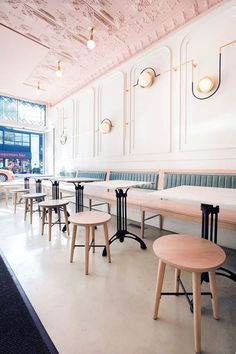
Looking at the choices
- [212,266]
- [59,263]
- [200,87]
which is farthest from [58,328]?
[200,87]

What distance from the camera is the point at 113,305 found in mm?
1447

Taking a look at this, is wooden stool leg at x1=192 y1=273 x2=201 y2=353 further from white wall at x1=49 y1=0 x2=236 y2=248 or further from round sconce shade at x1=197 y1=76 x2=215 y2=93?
round sconce shade at x1=197 y1=76 x2=215 y2=93

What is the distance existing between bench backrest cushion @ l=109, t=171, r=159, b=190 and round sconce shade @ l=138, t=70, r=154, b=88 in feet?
5.54

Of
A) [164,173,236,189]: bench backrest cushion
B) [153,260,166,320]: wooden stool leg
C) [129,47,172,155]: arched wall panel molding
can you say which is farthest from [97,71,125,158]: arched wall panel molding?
[153,260,166,320]: wooden stool leg

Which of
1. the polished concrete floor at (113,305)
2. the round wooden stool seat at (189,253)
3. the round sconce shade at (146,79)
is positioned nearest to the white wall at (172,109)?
the round sconce shade at (146,79)

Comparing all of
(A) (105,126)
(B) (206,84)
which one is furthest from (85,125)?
(B) (206,84)

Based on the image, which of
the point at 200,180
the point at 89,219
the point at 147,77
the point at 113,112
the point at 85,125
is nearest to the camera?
the point at 89,219

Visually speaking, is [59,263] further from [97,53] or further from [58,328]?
[97,53]

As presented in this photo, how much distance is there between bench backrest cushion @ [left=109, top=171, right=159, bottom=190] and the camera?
3367 millimetres

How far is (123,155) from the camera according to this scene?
4125 millimetres

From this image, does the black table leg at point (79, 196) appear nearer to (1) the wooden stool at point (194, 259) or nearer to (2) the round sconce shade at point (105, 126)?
(2) the round sconce shade at point (105, 126)

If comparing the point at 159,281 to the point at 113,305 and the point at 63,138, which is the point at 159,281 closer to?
the point at 113,305

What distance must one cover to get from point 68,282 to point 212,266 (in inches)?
51.1

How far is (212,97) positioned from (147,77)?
1.32m
